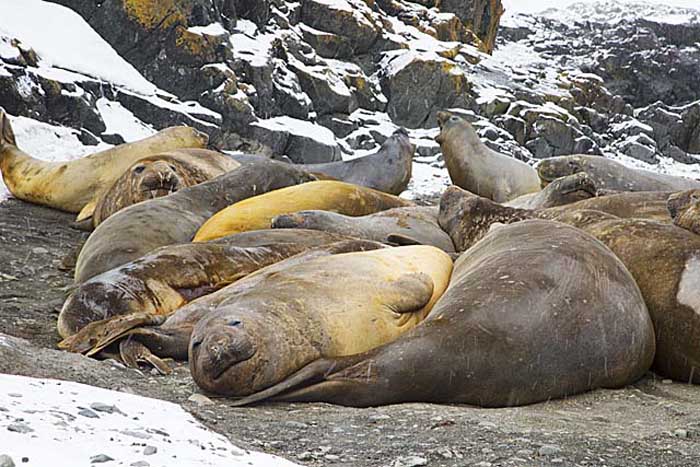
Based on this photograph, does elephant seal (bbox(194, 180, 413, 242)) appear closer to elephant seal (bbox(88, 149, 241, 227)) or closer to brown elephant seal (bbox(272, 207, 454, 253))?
brown elephant seal (bbox(272, 207, 454, 253))

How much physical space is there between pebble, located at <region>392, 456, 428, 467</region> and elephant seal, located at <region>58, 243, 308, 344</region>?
9.38ft

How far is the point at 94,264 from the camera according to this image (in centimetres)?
661

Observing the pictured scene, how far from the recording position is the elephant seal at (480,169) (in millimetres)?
11062

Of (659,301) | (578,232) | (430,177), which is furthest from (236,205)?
(430,177)

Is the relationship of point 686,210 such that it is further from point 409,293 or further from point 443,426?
point 443,426

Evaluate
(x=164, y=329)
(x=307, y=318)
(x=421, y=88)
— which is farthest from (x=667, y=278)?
(x=421, y=88)

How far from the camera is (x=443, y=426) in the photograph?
11.3 ft

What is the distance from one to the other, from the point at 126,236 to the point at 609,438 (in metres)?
4.49

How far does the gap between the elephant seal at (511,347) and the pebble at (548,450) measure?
868 mm

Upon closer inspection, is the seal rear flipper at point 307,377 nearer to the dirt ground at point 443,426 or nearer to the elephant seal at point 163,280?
the dirt ground at point 443,426

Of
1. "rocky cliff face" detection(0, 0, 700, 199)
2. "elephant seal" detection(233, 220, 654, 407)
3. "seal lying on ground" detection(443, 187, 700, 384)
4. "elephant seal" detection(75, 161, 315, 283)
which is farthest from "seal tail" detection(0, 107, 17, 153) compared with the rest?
"elephant seal" detection(233, 220, 654, 407)

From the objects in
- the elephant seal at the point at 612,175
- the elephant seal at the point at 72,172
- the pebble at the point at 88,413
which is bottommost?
the elephant seal at the point at 72,172

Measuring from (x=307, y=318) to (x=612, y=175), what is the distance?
5686 millimetres

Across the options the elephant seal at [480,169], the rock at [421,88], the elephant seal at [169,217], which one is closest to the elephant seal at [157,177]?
the elephant seal at [169,217]
